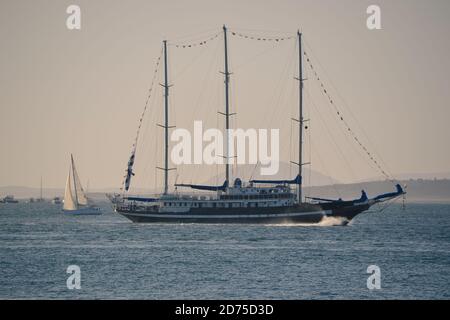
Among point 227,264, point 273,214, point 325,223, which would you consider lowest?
point 227,264

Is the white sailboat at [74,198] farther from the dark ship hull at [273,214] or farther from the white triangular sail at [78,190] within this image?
the dark ship hull at [273,214]

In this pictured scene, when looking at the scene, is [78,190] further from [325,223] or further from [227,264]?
[227,264]

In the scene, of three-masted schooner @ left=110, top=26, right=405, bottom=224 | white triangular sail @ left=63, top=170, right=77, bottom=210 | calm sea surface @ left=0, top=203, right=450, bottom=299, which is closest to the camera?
calm sea surface @ left=0, top=203, right=450, bottom=299

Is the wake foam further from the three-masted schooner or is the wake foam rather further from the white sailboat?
the white sailboat

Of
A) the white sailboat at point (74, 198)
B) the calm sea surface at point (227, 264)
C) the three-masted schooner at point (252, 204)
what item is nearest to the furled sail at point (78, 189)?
the white sailboat at point (74, 198)

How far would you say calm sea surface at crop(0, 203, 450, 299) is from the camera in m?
43.0

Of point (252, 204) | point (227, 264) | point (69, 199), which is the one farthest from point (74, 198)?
point (227, 264)

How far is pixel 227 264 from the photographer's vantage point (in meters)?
56.3

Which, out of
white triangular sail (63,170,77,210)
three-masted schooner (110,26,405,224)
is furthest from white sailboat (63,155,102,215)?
three-masted schooner (110,26,405,224)

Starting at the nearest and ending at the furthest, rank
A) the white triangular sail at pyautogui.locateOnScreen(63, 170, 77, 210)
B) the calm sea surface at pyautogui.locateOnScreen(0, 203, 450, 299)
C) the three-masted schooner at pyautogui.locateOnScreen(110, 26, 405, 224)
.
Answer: the calm sea surface at pyautogui.locateOnScreen(0, 203, 450, 299)
the three-masted schooner at pyautogui.locateOnScreen(110, 26, 405, 224)
the white triangular sail at pyautogui.locateOnScreen(63, 170, 77, 210)

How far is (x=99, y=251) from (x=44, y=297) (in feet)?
88.6

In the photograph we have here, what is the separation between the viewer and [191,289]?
43281 millimetres
